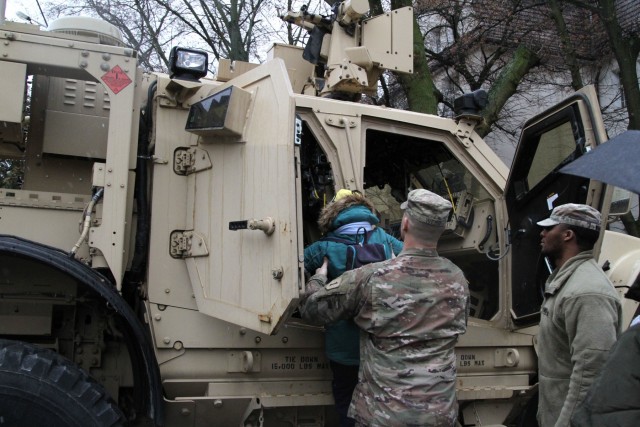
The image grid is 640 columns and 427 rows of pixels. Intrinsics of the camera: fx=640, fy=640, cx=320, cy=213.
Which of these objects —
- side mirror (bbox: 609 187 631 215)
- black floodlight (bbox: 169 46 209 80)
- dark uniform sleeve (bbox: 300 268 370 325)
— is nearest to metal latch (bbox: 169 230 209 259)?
dark uniform sleeve (bbox: 300 268 370 325)

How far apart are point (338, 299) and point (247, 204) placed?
0.71 meters

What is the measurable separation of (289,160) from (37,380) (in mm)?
1458

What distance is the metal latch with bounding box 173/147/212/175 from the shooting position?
3.47 metres

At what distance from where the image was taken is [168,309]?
3.34 metres

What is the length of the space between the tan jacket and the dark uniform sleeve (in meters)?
0.80

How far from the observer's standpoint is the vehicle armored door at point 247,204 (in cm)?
293

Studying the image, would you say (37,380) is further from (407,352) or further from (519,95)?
(519,95)

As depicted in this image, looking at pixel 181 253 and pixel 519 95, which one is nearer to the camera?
pixel 181 253

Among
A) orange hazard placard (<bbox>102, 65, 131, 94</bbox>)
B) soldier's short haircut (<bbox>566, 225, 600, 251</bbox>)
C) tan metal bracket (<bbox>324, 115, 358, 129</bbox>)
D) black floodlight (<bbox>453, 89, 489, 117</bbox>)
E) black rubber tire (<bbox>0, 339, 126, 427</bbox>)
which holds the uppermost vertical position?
black floodlight (<bbox>453, 89, 489, 117</bbox>)

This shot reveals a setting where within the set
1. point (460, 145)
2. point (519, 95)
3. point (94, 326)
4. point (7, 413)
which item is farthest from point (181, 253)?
point (519, 95)

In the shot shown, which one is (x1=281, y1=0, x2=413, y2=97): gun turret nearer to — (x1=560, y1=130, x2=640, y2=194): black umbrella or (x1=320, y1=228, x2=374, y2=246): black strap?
(x1=320, y1=228, x2=374, y2=246): black strap

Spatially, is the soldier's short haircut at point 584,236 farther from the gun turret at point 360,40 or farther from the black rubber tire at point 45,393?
the black rubber tire at point 45,393

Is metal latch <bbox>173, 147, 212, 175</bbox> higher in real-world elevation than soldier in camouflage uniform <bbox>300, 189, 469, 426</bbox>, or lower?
higher

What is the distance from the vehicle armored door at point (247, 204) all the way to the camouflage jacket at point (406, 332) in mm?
326
